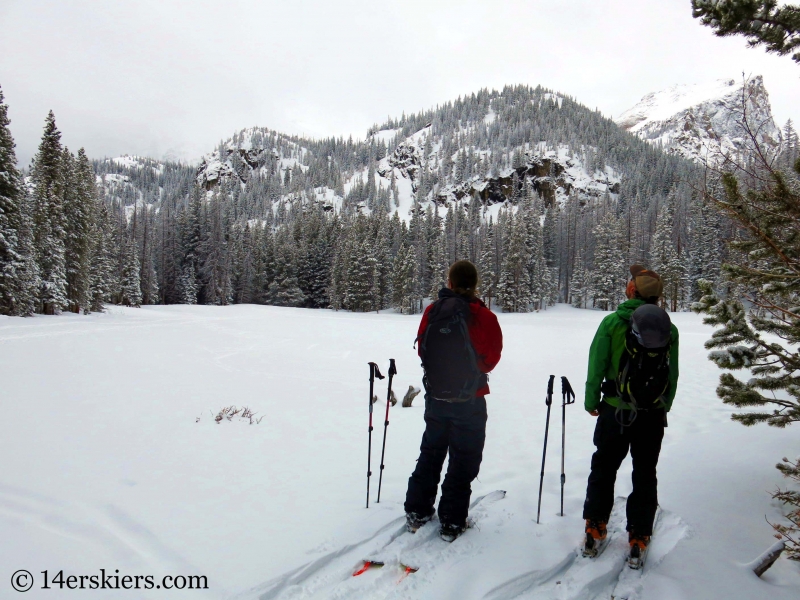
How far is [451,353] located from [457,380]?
0.77 feet

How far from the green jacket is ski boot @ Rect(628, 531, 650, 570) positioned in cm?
107

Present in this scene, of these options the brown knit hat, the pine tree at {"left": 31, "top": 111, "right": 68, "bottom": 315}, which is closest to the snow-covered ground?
the brown knit hat

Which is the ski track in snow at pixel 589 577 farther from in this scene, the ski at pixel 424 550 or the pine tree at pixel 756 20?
the pine tree at pixel 756 20

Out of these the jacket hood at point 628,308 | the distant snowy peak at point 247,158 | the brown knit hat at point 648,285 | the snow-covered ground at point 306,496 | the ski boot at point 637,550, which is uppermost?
the distant snowy peak at point 247,158

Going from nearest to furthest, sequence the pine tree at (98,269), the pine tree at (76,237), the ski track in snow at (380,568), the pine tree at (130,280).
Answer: the ski track in snow at (380,568), the pine tree at (76,237), the pine tree at (98,269), the pine tree at (130,280)

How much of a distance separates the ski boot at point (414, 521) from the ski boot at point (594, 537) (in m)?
1.40

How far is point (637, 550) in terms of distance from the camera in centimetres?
327

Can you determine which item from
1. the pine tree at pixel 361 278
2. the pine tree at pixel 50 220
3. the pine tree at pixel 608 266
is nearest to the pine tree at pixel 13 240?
the pine tree at pixel 50 220

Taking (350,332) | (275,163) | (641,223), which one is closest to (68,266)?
(350,332)

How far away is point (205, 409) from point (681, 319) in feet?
133

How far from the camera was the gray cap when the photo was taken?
312 centimetres

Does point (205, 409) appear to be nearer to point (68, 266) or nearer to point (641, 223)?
point (68, 266)

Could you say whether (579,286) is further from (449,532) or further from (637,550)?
(449,532)

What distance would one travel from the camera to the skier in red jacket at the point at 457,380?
3496 mm
